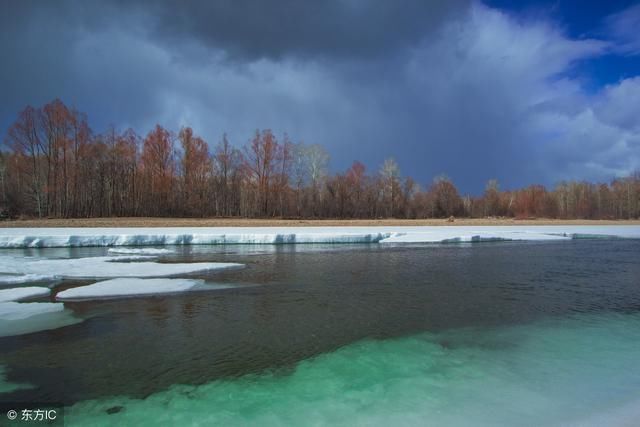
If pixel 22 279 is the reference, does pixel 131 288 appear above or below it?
below

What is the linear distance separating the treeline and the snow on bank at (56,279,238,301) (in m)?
33.1

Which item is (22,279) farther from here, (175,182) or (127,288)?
(175,182)

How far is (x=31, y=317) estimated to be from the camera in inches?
300

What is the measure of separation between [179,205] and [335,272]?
36.4m

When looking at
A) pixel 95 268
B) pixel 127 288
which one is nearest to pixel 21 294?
pixel 127 288

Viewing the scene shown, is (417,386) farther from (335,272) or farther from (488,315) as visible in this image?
(335,272)

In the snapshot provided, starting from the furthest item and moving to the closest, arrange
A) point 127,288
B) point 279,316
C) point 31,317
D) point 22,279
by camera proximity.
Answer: point 22,279 < point 127,288 < point 279,316 < point 31,317

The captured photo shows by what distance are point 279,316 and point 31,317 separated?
15.6ft

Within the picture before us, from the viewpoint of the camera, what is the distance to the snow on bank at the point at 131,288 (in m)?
9.38

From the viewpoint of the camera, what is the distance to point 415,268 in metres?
14.0

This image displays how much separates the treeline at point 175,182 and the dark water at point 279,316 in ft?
110

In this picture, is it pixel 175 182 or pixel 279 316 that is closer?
pixel 279 316

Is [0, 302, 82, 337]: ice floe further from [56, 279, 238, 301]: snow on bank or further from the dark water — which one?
[56, 279, 238, 301]: snow on bank

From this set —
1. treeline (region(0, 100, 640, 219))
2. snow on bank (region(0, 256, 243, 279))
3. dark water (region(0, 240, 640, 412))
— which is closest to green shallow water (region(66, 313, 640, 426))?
dark water (region(0, 240, 640, 412))
